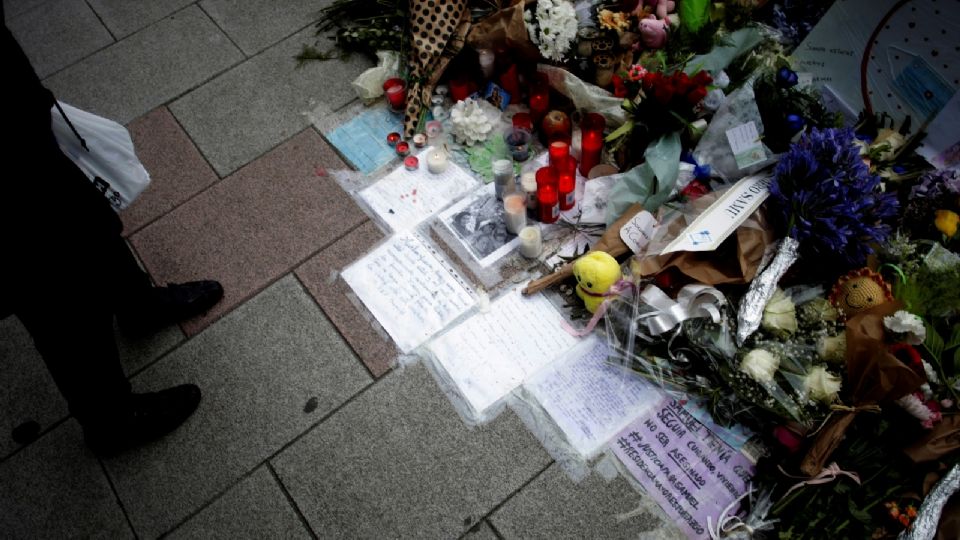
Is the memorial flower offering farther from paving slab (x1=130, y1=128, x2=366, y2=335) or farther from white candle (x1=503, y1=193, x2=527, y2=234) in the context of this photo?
paving slab (x1=130, y1=128, x2=366, y2=335)

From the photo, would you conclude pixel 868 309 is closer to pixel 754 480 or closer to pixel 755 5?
pixel 754 480

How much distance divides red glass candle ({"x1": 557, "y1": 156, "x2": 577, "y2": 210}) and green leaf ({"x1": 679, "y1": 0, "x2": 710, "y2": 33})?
74 cm

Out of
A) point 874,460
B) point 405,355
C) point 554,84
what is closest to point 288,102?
point 554,84

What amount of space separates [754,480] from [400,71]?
7.50 feet

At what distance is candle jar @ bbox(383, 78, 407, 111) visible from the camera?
2814mm

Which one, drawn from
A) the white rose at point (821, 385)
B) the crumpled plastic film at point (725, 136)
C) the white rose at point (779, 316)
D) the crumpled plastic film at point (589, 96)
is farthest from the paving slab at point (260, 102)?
the white rose at point (821, 385)

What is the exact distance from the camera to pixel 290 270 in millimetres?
2490

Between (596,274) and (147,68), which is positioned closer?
(596,274)

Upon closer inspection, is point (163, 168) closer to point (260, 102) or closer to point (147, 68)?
point (260, 102)

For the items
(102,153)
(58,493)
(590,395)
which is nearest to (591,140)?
(590,395)

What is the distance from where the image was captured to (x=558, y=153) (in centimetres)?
245

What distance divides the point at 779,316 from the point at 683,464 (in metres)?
0.57

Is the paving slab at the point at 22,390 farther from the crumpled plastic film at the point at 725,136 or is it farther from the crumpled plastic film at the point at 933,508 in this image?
the crumpled plastic film at the point at 933,508

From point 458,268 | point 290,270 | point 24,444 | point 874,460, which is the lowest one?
point 24,444
